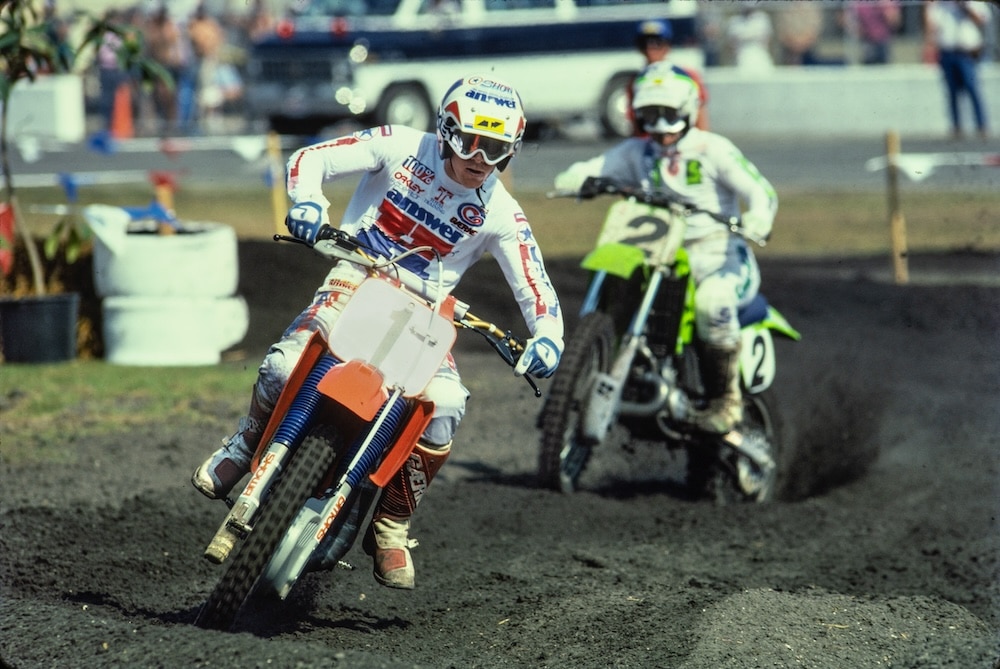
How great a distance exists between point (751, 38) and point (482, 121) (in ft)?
65.4

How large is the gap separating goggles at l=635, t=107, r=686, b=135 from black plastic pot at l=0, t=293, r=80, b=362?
180 inches

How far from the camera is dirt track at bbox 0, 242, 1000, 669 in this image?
485cm

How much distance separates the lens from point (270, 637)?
495 centimetres

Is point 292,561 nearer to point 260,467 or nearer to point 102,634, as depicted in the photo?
point 260,467

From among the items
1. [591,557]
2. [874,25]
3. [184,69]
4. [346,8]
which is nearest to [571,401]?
[591,557]

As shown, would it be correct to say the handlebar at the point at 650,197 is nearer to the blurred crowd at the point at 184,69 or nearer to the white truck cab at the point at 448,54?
the white truck cab at the point at 448,54

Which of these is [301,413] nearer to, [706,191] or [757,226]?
[757,226]

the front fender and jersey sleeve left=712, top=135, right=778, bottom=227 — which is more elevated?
jersey sleeve left=712, top=135, right=778, bottom=227

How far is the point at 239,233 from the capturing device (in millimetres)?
15023

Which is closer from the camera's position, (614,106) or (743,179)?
(743,179)

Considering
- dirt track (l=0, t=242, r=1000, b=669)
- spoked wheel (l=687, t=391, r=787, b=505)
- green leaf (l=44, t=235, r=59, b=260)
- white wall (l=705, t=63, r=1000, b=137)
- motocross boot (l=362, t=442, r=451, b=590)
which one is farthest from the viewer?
white wall (l=705, t=63, r=1000, b=137)

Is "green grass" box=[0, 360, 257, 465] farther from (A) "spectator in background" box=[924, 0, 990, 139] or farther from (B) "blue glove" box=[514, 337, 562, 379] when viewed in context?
(A) "spectator in background" box=[924, 0, 990, 139]

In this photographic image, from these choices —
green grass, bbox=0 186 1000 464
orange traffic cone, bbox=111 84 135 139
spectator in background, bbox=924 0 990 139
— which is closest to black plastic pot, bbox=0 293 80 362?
green grass, bbox=0 186 1000 464

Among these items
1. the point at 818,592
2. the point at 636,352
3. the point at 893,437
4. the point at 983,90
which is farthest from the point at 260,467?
the point at 983,90
